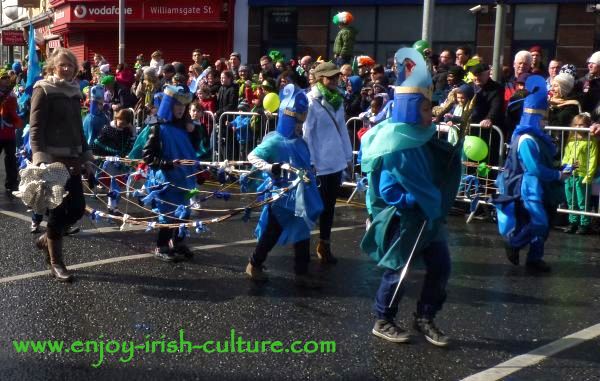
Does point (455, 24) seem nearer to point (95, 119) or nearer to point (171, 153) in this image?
point (95, 119)

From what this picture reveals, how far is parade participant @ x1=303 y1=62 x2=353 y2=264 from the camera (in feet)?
24.3

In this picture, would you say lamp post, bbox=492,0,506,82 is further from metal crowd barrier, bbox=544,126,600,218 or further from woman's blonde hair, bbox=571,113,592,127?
woman's blonde hair, bbox=571,113,592,127

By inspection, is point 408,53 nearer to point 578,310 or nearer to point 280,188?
point 280,188

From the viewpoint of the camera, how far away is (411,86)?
198 inches

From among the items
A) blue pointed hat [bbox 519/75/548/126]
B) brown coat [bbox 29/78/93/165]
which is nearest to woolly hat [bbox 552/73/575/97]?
blue pointed hat [bbox 519/75/548/126]

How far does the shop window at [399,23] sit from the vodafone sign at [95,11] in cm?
912

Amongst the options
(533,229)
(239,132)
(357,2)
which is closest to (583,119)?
(533,229)

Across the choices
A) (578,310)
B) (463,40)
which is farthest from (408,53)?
(463,40)

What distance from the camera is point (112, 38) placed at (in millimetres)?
26625

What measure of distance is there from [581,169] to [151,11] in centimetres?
1853

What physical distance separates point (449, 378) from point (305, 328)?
1.22 metres

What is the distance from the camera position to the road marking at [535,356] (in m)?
4.62

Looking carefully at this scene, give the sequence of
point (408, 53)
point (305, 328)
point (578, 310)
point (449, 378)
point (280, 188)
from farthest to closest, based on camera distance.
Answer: point (280, 188)
point (578, 310)
point (305, 328)
point (408, 53)
point (449, 378)

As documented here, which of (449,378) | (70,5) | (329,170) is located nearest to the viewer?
(449,378)
